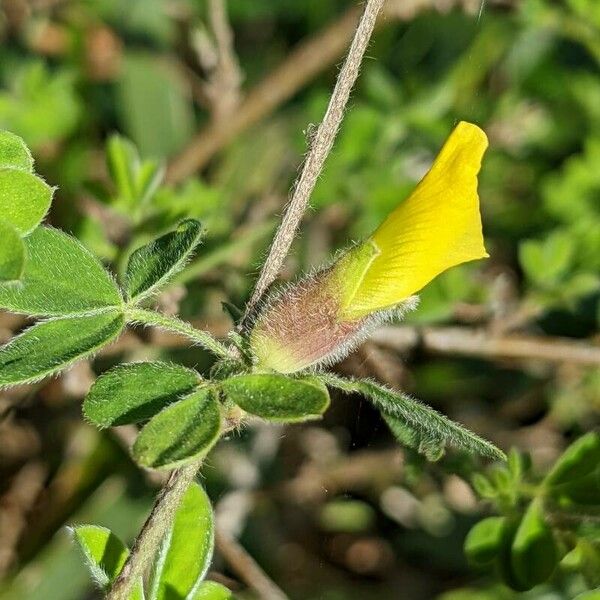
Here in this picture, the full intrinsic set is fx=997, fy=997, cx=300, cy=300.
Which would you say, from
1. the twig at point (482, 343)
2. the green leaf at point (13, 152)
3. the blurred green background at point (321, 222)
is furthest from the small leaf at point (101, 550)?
the twig at point (482, 343)

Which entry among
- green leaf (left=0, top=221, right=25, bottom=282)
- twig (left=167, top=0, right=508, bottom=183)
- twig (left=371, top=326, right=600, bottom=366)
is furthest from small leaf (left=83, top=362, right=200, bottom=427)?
twig (left=167, top=0, right=508, bottom=183)

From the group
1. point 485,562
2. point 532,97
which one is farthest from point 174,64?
point 485,562

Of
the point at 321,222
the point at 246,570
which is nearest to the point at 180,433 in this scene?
the point at 246,570

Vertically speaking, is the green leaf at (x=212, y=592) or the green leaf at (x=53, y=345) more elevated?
the green leaf at (x=53, y=345)

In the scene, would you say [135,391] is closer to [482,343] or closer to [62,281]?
[62,281]

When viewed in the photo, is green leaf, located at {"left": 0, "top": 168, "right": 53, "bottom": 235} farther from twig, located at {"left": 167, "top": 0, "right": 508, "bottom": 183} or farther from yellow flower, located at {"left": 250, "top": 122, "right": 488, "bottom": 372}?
twig, located at {"left": 167, "top": 0, "right": 508, "bottom": 183}

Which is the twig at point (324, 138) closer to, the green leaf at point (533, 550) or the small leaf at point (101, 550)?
the small leaf at point (101, 550)
